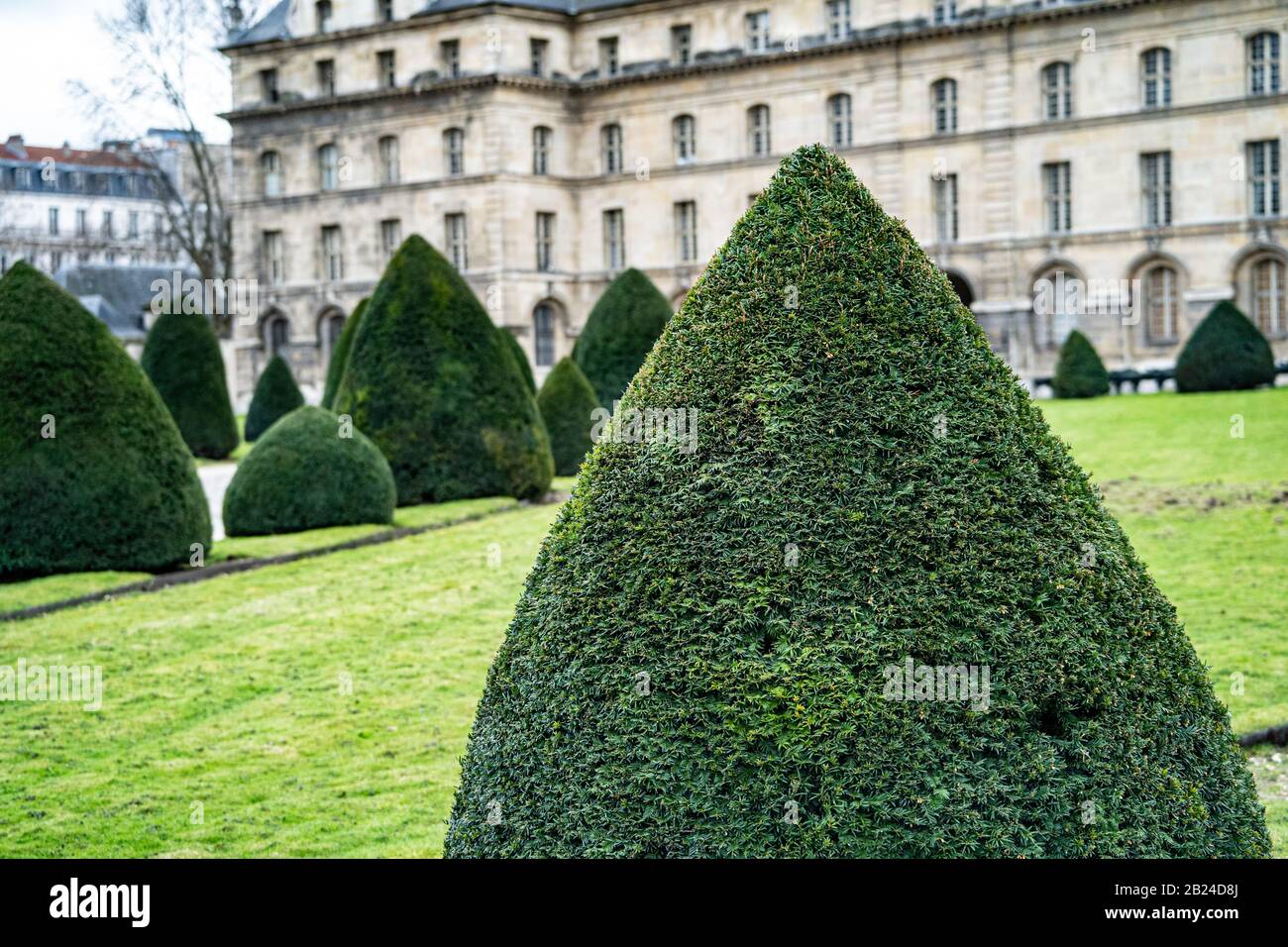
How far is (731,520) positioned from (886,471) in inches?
15.3

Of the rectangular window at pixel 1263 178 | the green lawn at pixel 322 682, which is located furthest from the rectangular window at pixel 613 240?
the green lawn at pixel 322 682

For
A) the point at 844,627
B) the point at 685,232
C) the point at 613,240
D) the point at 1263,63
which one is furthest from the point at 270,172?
the point at 844,627

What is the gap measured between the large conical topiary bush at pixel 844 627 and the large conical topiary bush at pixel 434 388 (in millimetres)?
14490

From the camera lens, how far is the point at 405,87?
5103 cm

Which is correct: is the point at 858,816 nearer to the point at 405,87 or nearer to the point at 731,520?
the point at 731,520

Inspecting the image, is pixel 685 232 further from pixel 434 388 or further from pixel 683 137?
pixel 434 388

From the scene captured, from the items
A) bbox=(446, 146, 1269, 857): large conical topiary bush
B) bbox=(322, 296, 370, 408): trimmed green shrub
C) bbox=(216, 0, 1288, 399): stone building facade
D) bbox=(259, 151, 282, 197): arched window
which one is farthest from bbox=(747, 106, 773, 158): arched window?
bbox=(446, 146, 1269, 857): large conical topiary bush

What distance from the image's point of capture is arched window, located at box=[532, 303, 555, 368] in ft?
168

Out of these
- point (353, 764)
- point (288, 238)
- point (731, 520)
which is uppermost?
point (288, 238)

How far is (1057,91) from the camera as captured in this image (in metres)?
43.5

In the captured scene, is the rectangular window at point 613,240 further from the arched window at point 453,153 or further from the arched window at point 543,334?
the arched window at point 453,153

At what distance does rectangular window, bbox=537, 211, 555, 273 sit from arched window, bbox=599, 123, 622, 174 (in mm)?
2398

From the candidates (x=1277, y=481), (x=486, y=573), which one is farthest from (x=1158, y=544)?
(x=486, y=573)

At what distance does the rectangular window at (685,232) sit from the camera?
4975cm
